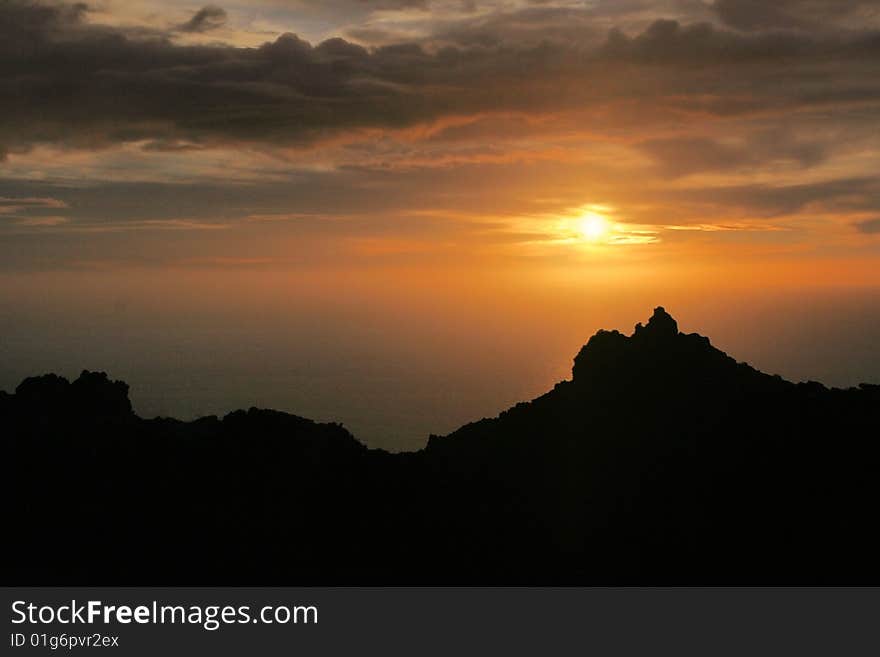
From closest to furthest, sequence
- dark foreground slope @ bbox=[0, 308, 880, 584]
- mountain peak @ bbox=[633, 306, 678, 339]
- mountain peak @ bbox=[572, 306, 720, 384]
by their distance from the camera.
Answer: dark foreground slope @ bbox=[0, 308, 880, 584] → mountain peak @ bbox=[572, 306, 720, 384] → mountain peak @ bbox=[633, 306, 678, 339]

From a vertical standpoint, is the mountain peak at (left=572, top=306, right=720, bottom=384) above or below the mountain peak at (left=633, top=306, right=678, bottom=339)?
below

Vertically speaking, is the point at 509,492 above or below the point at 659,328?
below

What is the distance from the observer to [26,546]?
3231cm

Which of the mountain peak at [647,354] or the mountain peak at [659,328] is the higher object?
the mountain peak at [659,328]

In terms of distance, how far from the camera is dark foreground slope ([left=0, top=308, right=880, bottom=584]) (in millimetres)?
32031

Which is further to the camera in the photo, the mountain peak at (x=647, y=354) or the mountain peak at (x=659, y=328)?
the mountain peak at (x=659, y=328)

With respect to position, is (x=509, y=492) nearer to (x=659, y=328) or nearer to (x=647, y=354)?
(x=647, y=354)

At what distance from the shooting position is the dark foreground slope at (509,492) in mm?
32031

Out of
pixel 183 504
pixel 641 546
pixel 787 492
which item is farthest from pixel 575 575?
pixel 183 504

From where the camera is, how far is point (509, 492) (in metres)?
35.8

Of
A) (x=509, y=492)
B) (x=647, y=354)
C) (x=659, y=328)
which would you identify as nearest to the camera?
(x=509, y=492)

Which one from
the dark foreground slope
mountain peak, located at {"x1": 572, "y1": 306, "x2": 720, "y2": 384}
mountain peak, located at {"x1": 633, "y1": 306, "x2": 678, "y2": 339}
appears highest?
mountain peak, located at {"x1": 633, "y1": 306, "x2": 678, "y2": 339}

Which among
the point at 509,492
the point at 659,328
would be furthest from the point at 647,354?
the point at 509,492

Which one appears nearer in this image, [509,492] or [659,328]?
[509,492]
